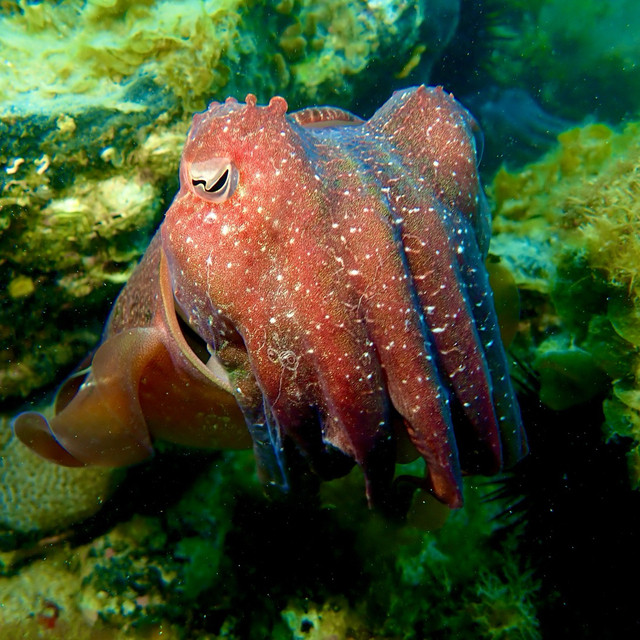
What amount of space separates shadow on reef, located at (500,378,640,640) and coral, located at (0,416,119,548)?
10.4ft

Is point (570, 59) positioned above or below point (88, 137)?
below

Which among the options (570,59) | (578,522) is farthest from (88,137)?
(570,59)

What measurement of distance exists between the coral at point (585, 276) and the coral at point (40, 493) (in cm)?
350

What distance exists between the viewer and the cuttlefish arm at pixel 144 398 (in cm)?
215

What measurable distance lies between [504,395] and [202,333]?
135 cm

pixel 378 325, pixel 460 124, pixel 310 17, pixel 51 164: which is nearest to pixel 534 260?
pixel 460 124

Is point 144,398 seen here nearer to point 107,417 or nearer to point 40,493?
point 107,417

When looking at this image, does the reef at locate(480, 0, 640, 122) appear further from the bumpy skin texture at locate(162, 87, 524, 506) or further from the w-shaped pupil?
the w-shaped pupil

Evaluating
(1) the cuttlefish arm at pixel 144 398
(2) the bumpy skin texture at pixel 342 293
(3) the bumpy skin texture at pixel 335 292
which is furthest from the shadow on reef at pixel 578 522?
(1) the cuttlefish arm at pixel 144 398

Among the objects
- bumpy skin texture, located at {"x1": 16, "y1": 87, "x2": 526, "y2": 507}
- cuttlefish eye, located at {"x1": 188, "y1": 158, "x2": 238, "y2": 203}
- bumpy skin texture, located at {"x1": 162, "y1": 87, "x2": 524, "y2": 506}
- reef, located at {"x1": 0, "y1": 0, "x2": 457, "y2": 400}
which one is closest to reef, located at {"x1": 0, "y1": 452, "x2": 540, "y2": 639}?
reef, located at {"x1": 0, "y1": 0, "x2": 457, "y2": 400}

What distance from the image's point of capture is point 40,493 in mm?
3289

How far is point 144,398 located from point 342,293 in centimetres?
141

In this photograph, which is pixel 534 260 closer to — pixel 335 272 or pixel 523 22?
pixel 335 272

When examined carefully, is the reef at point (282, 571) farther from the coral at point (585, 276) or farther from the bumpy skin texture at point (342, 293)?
the bumpy skin texture at point (342, 293)
